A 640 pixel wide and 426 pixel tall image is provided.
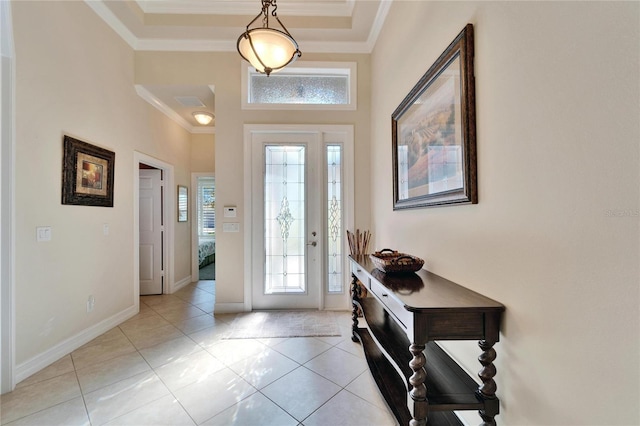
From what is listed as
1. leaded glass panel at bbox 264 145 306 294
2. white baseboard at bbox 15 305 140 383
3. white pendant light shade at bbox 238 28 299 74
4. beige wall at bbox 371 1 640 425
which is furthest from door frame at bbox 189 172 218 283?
beige wall at bbox 371 1 640 425

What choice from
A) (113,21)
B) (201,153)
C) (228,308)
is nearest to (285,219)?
(228,308)

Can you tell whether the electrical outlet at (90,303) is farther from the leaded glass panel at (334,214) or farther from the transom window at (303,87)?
the transom window at (303,87)

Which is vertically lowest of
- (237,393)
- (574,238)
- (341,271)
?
(237,393)

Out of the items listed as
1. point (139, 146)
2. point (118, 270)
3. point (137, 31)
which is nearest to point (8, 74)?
point (139, 146)

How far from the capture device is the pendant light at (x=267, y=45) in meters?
1.87

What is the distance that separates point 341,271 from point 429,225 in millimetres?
1798

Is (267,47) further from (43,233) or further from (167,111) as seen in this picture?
(167,111)

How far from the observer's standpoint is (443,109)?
1.46m

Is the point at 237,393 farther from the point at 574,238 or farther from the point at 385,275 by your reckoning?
the point at 574,238

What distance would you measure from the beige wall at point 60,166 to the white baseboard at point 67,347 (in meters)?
0.03

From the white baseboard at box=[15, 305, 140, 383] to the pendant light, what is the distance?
3.02 m

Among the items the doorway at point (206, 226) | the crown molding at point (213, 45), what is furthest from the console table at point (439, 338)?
the doorway at point (206, 226)

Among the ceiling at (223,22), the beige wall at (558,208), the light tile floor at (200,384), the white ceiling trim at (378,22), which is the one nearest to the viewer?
the beige wall at (558,208)

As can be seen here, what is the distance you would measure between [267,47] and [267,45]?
0.05ft
